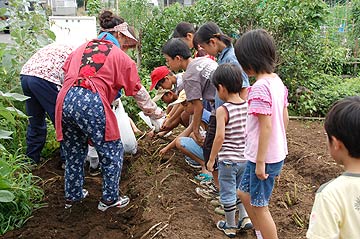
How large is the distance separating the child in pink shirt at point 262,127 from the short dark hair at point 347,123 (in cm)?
82

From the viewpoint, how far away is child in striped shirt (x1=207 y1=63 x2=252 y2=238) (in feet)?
10.1

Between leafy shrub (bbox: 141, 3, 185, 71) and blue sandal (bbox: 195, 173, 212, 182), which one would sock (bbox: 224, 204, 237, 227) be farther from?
leafy shrub (bbox: 141, 3, 185, 71)

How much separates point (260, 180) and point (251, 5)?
5477mm

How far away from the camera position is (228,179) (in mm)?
3189

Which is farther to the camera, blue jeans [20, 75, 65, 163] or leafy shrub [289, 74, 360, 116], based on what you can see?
leafy shrub [289, 74, 360, 116]

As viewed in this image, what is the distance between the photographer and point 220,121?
3072 millimetres

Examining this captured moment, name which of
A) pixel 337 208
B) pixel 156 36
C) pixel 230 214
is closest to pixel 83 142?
pixel 230 214

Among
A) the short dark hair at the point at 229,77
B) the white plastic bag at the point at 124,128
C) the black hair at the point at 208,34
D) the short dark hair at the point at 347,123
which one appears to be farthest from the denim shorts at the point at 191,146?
the short dark hair at the point at 347,123

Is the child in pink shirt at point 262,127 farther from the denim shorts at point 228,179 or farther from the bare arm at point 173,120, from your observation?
the bare arm at point 173,120

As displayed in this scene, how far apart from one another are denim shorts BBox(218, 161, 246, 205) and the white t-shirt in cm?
147

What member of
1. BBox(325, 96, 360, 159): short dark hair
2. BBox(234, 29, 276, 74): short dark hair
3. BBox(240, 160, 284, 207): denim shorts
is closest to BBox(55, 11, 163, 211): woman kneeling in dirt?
BBox(234, 29, 276, 74): short dark hair

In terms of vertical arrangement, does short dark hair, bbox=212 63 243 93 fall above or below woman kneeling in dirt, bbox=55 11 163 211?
above

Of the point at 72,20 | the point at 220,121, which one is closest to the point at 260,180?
the point at 220,121

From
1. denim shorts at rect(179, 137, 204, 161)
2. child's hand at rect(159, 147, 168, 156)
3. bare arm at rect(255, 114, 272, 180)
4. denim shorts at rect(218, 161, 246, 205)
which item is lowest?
child's hand at rect(159, 147, 168, 156)
